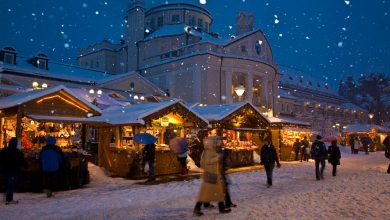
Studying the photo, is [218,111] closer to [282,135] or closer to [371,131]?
[282,135]

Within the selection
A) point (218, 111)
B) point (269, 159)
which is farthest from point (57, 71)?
point (269, 159)

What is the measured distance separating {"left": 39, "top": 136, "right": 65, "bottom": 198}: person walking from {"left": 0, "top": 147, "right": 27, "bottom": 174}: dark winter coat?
790mm

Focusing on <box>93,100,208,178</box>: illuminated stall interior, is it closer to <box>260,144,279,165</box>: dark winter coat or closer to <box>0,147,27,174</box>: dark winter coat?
<box>260,144,279,165</box>: dark winter coat

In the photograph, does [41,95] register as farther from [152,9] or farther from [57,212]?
[152,9]

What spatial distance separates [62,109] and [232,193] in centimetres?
730

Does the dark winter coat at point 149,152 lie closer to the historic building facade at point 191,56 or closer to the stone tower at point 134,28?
the historic building facade at point 191,56

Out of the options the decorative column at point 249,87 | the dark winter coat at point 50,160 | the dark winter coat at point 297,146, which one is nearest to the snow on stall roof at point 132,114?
the dark winter coat at point 50,160

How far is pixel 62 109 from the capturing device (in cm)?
1452

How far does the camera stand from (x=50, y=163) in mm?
10992

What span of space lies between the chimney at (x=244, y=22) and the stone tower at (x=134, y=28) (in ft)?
39.7

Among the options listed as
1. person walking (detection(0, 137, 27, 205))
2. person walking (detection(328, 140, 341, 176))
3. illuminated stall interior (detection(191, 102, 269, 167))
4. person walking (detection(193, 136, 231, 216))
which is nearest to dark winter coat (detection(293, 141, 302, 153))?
illuminated stall interior (detection(191, 102, 269, 167))

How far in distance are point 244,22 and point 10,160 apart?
41.8 meters

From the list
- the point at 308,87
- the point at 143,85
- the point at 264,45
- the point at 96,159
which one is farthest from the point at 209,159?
the point at 308,87

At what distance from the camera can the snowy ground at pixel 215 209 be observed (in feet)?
27.3
